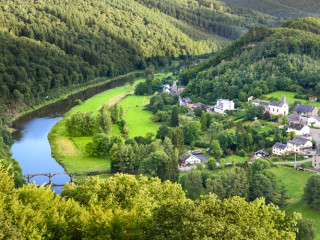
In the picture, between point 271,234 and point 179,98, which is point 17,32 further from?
point 271,234

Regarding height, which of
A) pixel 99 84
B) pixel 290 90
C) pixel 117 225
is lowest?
pixel 99 84

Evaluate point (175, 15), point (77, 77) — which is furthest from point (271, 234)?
point (175, 15)

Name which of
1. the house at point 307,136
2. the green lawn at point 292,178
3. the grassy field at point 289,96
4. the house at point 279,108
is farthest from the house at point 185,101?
the green lawn at point 292,178

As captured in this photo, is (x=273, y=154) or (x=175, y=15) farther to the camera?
(x=175, y=15)

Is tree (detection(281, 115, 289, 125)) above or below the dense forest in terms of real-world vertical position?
below

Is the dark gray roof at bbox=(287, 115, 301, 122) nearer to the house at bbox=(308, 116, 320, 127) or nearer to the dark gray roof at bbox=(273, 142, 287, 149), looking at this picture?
the house at bbox=(308, 116, 320, 127)

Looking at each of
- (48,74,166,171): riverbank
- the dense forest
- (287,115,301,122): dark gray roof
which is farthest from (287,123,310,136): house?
(48,74,166,171): riverbank

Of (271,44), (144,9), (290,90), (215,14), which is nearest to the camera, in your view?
(290,90)
